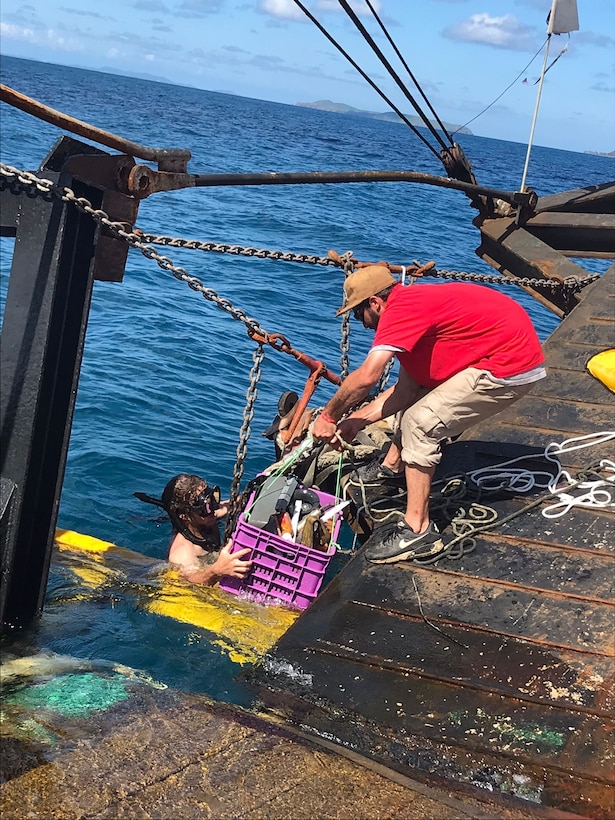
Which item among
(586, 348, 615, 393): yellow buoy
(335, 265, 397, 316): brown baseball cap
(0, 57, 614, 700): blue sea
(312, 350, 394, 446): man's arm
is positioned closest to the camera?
(312, 350, 394, 446): man's arm

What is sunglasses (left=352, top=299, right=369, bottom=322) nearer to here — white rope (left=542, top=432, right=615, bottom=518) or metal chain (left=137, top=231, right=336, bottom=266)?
metal chain (left=137, top=231, right=336, bottom=266)

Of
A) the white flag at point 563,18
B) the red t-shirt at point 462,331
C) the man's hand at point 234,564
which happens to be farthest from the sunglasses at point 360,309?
the white flag at point 563,18

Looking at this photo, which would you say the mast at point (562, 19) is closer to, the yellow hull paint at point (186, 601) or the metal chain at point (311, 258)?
the metal chain at point (311, 258)

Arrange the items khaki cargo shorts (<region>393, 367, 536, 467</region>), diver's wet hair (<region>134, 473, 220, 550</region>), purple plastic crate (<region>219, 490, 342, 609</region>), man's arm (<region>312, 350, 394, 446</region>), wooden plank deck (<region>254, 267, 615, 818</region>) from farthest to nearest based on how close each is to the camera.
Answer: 1. diver's wet hair (<region>134, 473, 220, 550</region>)
2. purple plastic crate (<region>219, 490, 342, 609</region>)
3. khaki cargo shorts (<region>393, 367, 536, 467</region>)
4. man's arm (<region>312, 350, 394, 446</region>)
5. wooden plank deck (<region>254, 267, 615, 818</region>)

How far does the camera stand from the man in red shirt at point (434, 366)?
14.9ft

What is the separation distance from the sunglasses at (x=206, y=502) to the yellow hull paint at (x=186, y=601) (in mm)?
471

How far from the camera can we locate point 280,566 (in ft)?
16.7

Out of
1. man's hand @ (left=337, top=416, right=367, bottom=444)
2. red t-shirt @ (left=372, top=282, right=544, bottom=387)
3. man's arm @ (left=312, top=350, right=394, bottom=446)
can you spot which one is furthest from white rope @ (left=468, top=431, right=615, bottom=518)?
man's arm @ (left=312, top=350, right=394, bottom=446)

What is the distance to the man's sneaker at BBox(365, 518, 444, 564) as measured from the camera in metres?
4.85

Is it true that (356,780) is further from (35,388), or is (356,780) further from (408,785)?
(35,388)

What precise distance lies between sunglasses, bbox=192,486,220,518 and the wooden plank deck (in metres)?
1.48

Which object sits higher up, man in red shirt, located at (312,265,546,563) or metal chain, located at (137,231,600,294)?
metal chain, located at (137,231,600,294)

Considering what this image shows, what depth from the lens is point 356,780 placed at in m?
2.94

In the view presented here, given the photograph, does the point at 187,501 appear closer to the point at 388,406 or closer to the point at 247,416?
the point at 247,416
